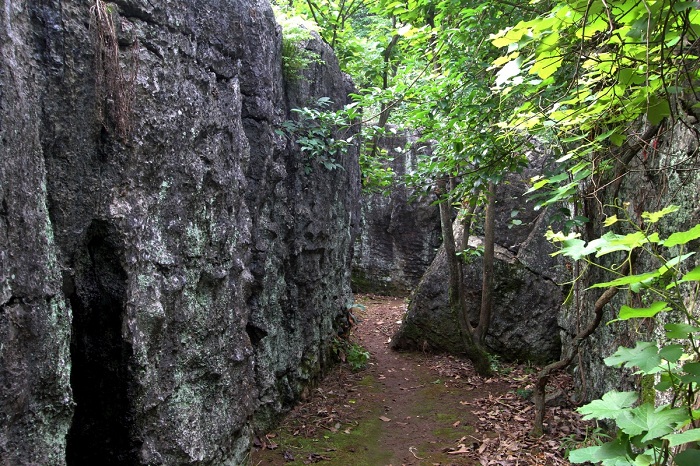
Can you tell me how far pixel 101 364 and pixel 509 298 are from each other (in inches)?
257

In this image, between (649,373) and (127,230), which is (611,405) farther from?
(127,230)

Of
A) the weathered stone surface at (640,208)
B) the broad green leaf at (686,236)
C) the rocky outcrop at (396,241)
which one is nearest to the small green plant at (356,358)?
the weathered stone surface at (640,208)

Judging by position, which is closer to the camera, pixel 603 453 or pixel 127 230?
pixel 603 453

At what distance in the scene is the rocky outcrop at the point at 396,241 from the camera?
1255 centimetres

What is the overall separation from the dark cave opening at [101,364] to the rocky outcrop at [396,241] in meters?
9.79

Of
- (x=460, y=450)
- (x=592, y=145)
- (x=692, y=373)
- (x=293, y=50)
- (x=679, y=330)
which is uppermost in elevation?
(x=293, y=50)

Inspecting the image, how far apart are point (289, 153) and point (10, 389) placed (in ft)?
13.6

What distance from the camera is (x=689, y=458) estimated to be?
132 centimetres

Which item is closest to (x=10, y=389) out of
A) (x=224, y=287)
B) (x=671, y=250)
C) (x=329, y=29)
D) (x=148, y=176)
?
(x=148, y=176)

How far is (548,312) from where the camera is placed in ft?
25.4

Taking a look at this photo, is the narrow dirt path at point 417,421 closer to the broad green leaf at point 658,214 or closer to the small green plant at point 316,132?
the small green plant at point 316,132

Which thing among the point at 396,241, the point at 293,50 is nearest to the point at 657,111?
the point at 293,50

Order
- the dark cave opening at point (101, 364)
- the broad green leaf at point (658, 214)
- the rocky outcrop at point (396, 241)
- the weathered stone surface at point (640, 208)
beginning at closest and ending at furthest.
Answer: the broad green leaf at point (658, 214) → the weathered stone surface at point (640, 208) → the dark cave opening at point (101, 364) → the rocky outcrop at point (396, 241)

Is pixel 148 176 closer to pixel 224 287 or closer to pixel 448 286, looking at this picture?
pixel 224 287
